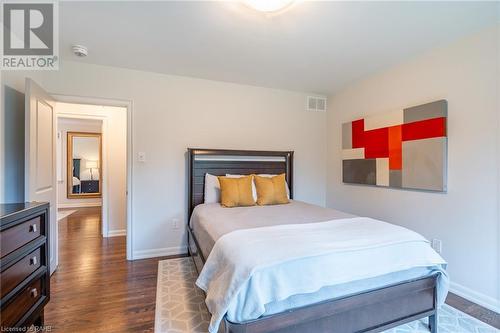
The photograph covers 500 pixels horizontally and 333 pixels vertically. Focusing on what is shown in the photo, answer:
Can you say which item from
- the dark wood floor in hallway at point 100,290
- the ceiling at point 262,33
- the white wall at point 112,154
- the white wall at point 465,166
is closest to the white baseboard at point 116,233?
the white wall at point 112,154

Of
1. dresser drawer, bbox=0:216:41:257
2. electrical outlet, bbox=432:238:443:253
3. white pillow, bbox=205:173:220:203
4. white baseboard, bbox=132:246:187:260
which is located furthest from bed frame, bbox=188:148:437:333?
white baseboard, bbox=132:246:187:260

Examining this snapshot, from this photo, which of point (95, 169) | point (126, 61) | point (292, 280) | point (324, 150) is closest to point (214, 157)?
point (126, 61)

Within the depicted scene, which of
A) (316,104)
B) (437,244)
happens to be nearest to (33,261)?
(437,244)

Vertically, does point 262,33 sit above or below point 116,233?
above

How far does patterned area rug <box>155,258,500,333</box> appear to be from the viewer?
177 cm

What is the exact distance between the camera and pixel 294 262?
137cm

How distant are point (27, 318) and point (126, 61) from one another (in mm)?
2575

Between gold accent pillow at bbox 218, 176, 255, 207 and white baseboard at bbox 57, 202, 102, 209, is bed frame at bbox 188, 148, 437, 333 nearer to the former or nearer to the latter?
gold accent pillow at bbox 218, 176, 255, 207

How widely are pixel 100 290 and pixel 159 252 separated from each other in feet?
3.11

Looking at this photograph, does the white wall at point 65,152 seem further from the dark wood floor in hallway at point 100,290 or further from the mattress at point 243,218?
the mattress at point 243,218

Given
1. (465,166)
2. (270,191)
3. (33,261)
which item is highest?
(465,166)

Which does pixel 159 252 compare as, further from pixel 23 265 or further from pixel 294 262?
pixel 294 262

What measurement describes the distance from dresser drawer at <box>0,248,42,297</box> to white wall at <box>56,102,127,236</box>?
265 centimetres

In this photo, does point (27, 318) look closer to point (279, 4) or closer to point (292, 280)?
point (292, 280)
